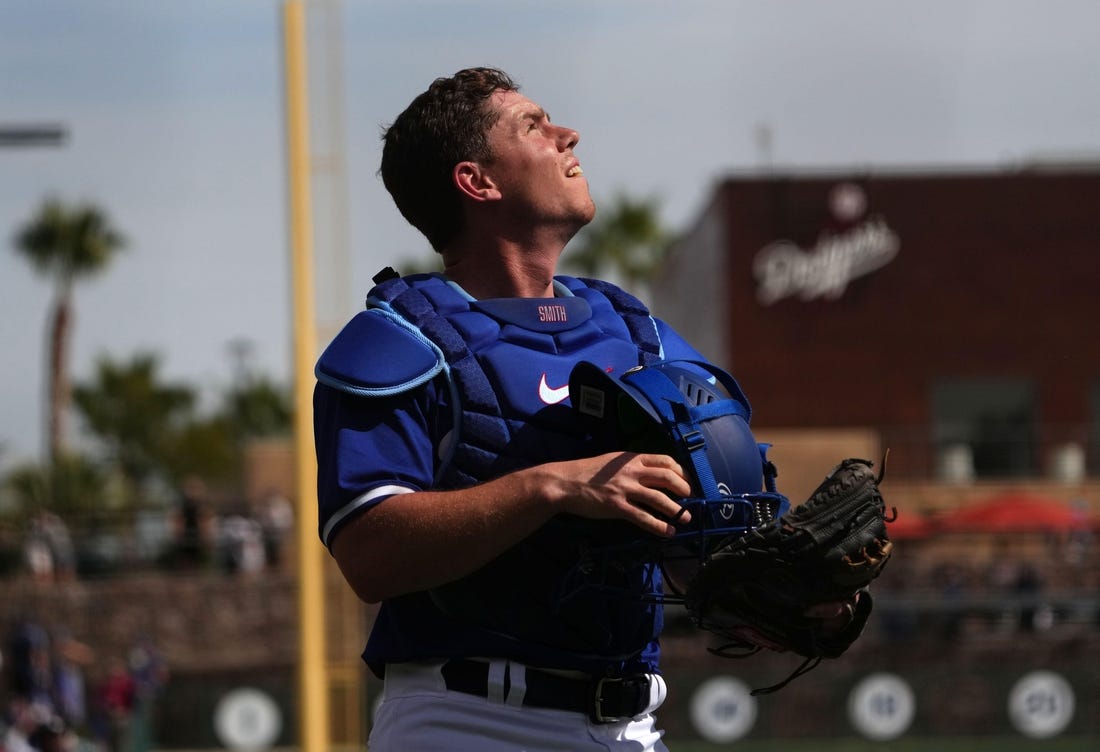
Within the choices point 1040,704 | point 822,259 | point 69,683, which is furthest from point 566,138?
point 822,259

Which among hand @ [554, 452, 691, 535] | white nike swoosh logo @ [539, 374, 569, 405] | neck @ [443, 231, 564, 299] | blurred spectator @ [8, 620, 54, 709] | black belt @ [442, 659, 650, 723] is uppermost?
neck @ [443, 231, 564, 299]

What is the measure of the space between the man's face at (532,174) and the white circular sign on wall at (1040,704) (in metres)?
17.3

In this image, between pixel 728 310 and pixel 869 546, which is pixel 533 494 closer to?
pixel 869 546

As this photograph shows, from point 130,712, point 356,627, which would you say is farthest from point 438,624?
point 130,712

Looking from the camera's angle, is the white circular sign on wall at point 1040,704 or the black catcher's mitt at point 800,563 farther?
the white circular sign on wall at point 1040,704

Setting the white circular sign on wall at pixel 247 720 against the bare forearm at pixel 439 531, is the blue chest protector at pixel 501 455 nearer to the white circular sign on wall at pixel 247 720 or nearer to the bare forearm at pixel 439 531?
the bare forearm at pixel 439 531

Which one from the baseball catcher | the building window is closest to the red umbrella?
the building window

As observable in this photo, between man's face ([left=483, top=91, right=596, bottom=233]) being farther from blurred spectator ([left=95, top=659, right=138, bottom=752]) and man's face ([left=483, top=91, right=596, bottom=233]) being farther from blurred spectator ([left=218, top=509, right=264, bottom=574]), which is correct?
blurred spectator ([left=218, top=509, right=264, bottom=574])

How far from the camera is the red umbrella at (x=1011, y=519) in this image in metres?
23.4

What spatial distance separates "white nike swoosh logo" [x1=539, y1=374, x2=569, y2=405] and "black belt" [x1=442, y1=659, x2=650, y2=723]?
0.44 meters

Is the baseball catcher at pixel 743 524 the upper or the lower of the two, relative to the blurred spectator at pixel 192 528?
upper

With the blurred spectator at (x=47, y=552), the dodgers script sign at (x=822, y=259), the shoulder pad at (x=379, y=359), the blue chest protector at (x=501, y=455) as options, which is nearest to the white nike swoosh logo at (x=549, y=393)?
the blue chest protector at (x=501, y=455)

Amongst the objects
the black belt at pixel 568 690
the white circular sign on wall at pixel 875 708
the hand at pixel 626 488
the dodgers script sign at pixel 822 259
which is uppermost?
the dodgers script sign at pixel 822 259

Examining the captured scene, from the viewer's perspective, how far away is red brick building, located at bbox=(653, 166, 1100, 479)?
33.7m
